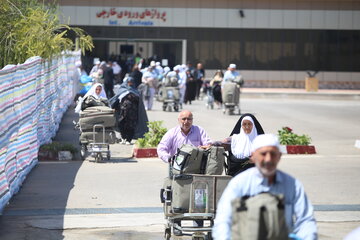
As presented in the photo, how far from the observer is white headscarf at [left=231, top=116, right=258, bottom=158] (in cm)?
→ 1170

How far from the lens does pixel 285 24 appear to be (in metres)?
62.6

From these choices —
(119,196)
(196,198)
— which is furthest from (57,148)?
(196,198)

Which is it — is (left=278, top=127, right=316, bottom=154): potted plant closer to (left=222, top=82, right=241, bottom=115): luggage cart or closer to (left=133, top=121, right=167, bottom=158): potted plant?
(left=133, top=121, right=167, bottom=158): potted plant

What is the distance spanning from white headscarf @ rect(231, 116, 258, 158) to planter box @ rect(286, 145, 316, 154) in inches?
373

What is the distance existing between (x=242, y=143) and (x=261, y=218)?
18.4 feet

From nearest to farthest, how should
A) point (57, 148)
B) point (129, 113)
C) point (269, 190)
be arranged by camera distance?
point (269, 190)
point (57, 148)
point (129, 113)

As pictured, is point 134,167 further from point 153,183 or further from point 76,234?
point 76,234

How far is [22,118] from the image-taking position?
1541cm

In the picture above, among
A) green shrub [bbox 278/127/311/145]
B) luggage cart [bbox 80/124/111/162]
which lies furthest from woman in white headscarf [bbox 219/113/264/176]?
green shrub [bbox 278/127/311/145]

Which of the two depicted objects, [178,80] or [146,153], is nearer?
[146,153]

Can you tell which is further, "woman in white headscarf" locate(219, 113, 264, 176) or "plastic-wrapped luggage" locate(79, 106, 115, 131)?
"plastic-wrapped luggage" locate(79, 106, 115, 131)

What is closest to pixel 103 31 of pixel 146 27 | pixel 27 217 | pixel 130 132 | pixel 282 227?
pixel 146 27

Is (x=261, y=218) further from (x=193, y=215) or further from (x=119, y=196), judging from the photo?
(x=119, y=196)

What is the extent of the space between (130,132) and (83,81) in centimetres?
1546
